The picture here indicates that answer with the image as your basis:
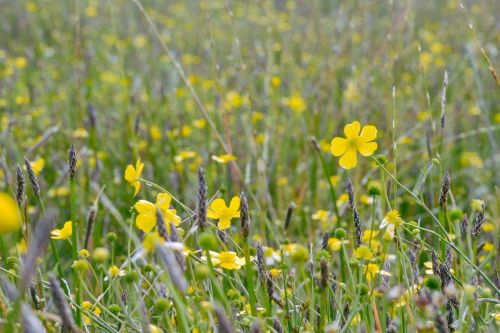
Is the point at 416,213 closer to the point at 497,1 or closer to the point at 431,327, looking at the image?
the point at 431,327

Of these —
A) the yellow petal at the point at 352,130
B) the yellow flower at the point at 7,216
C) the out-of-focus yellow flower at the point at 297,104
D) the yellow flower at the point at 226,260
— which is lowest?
the out-of-focus yellow flower at the point at 297,104

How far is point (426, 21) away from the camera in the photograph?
5.45 m

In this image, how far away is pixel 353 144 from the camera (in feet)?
4.02

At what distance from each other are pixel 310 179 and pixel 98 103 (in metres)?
1.43

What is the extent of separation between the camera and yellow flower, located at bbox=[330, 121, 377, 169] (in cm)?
121

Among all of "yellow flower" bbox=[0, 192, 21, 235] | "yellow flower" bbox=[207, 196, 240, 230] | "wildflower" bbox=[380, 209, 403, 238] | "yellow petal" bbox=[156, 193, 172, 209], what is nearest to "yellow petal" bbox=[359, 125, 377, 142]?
"wildflower" bbox=[380, 209, 403, 238]

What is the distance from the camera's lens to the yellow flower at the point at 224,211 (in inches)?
44.2

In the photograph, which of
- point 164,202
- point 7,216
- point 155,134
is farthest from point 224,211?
point 155,134

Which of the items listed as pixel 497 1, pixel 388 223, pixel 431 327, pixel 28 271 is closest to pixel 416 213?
pixel 388 223

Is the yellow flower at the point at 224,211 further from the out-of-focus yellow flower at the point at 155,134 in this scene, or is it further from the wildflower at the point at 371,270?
the out-of-focus yellow flower at the point at 155,134

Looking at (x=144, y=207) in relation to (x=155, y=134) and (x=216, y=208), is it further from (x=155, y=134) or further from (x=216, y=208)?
(x=155, y=134)

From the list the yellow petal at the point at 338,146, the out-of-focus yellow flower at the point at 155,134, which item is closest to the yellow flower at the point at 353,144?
the yellow petal at the point at 338,146

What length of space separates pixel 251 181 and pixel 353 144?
1.51 meters

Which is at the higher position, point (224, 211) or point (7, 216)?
point (7, 216)
